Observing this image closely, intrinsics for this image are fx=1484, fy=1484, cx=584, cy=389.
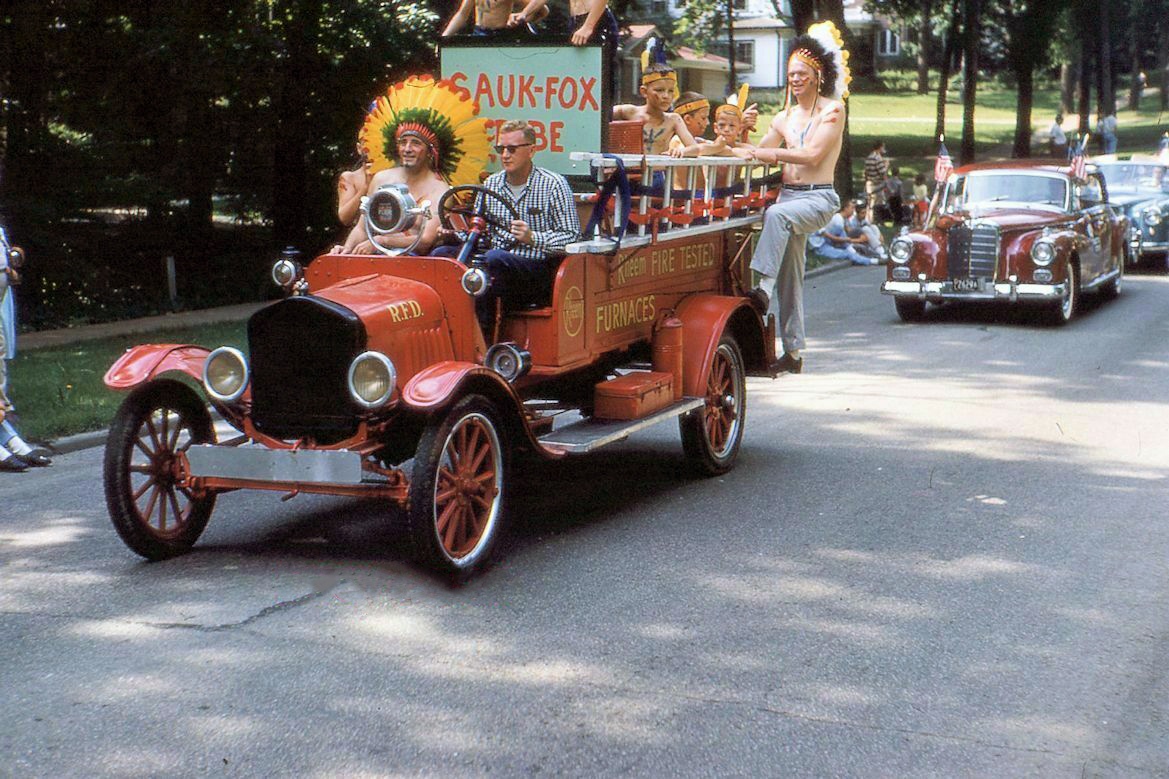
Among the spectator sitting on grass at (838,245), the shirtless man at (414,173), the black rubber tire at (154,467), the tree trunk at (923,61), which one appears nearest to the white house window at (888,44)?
the tree trunk at (923,61)

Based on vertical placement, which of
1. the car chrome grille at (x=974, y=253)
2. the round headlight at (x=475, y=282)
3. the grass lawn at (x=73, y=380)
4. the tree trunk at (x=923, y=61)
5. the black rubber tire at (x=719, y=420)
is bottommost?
the grass lawn at (x=73, y=380)

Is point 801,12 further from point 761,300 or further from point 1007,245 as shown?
point 761,300

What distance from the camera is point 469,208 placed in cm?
750

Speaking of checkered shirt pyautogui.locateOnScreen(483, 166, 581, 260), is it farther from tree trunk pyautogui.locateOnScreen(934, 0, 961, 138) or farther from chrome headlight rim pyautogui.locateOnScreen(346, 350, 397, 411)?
tree trunk pyautogui.locateOnScreen(934, 0, 961, 138)

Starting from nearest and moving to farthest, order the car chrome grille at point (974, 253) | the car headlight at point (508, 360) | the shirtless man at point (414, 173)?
the car headlight at point (508, 360)
the shirtless man at point (414, 173)
the car chrome grille at point (974, 253)

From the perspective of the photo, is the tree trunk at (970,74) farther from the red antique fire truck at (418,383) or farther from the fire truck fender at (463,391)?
the fire truck fender at (463,391)

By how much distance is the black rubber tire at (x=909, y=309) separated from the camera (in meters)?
17.4

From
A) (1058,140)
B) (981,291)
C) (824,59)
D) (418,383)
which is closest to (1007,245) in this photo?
(981,291)

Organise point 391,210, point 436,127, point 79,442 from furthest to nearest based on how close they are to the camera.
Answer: point 79,442 < point 436,127 < point 391,210

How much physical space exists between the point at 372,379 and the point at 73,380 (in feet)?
22.7

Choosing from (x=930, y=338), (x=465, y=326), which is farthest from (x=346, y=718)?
(x=930, y=338)

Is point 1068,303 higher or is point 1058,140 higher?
point 1058,140

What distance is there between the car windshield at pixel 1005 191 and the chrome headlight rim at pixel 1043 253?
110cm

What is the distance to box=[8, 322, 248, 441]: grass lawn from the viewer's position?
10578 millimetres
